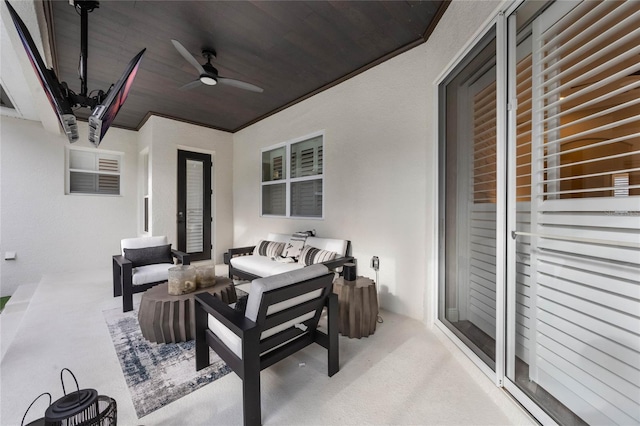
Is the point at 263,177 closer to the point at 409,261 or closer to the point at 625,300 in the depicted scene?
the point at 409,261

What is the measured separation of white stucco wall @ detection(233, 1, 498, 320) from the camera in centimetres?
255

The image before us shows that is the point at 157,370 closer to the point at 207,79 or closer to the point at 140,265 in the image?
the point at 140,265

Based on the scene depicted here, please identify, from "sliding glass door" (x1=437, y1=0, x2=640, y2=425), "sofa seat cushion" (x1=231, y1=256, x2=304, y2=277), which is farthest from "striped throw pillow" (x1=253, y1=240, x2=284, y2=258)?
"sliding glass door" (x1=437, y1=0, x2=640, y2=425)

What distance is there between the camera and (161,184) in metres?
4.87

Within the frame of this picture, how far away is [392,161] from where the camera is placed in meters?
3.01

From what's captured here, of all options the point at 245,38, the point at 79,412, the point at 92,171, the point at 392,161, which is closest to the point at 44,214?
the point at 92,171

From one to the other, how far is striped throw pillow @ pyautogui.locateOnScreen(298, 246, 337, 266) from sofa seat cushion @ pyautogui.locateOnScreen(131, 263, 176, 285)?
1725 mm

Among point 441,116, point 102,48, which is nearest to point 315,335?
point 441,116

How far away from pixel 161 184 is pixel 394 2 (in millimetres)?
4718

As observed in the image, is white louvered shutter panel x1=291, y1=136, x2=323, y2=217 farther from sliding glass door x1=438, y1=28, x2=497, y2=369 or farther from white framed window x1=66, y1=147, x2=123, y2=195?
white framed window x1=66, y1=147, x2=123, y2=195

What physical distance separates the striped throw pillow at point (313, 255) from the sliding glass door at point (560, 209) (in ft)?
5.51

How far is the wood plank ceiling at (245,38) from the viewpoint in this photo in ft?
7.63

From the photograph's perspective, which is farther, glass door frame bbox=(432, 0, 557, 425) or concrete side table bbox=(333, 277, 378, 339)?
concrete side table bbox=(333, 277, 378, 339)

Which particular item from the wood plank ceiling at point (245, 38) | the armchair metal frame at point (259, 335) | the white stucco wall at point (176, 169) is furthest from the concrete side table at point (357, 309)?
the white stucco wall at point (176, 169)
